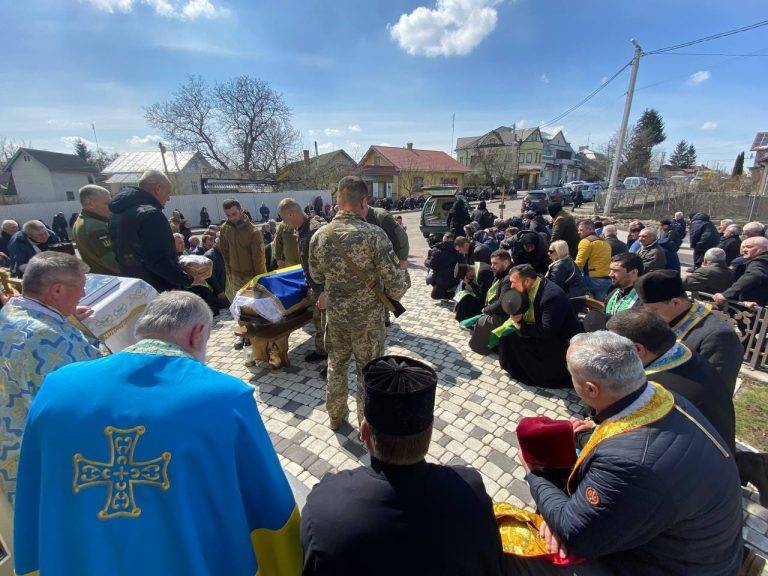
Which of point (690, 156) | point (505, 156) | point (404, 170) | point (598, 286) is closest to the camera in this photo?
point (598, 286)

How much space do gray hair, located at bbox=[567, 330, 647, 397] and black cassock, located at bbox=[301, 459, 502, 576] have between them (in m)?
0.87

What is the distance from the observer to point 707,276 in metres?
5.09

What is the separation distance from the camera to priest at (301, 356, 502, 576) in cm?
110

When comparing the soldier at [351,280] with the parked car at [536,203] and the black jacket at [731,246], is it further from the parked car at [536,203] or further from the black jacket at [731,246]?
the parked car at [536,203]

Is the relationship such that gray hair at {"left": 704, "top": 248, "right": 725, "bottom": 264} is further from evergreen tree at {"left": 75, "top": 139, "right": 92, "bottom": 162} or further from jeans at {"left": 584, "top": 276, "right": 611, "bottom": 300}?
evergreen tree at {"left": 75, "top": 139, "right": 92, "bottom": 162}

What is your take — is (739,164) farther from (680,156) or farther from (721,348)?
(721,348)

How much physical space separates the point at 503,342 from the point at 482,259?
2744mm

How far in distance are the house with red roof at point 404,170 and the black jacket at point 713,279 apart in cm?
3297

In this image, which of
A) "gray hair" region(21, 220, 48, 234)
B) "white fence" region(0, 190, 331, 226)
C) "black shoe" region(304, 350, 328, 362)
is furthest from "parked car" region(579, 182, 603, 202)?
"gray hair" region(21, 220, 48, 234)

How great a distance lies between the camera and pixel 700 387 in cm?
217

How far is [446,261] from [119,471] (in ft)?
21.0

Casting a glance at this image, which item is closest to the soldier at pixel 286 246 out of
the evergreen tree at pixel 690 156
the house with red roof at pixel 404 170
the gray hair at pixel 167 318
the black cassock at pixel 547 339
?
the black cassock at pixel 547 339

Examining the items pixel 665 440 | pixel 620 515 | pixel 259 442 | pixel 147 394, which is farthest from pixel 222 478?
pixel 665 440

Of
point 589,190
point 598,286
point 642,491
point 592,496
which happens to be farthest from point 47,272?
point 589,190
